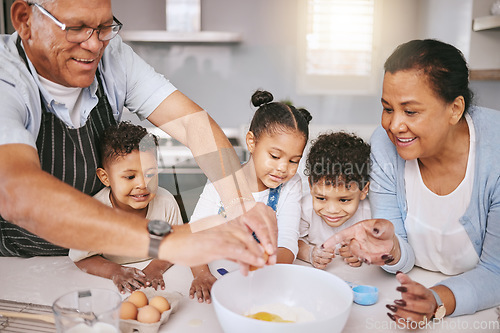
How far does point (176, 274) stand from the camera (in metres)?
1.09

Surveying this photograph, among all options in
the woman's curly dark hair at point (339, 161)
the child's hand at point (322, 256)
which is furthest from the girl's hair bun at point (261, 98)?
the child's hand at point (322, 256)

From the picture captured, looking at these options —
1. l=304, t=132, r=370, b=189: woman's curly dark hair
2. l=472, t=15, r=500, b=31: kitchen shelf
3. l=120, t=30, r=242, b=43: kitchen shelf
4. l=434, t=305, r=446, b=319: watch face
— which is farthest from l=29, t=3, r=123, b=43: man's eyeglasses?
l=120, t=30, r=242, b=43: kitchen shelf

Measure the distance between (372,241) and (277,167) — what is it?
0.38 metres

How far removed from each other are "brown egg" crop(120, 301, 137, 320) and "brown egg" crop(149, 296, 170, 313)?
1.4 inches

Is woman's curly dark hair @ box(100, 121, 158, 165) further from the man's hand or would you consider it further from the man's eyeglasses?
the man's hand

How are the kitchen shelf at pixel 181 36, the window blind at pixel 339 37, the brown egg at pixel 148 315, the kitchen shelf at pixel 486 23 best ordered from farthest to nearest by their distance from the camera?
the window blind at pixel 339 37
the kitchen shelf at pixel 181 36
the kitchen shelf at pixel 486 23
the brown egg at pixel 148 315

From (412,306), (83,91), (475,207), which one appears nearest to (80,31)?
(83,91)

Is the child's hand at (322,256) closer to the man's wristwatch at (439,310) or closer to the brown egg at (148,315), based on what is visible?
the man's wristwatch at (439,310)

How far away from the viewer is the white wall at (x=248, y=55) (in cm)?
358

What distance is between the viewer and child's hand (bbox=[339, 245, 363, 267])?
1.14 m

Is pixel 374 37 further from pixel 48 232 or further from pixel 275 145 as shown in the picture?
pixel 48 232

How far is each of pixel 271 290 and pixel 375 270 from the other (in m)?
0.37

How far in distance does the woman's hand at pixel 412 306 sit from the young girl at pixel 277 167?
411mm

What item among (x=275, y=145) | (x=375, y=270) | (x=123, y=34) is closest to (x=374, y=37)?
(x=123, y=34)
